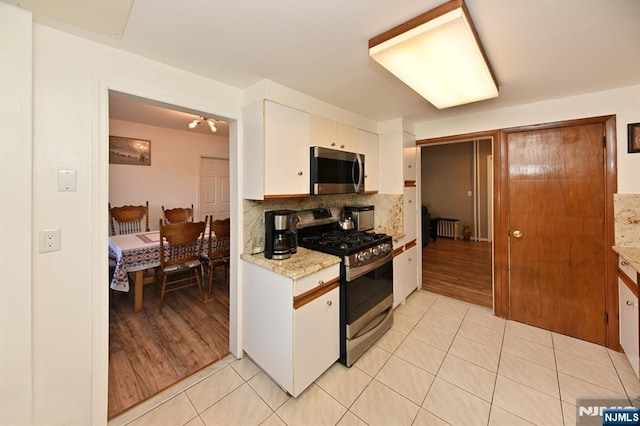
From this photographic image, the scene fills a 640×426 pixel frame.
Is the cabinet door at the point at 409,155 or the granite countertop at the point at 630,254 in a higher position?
the cabinet door at the point at 409,155

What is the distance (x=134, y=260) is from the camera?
2.64 metres

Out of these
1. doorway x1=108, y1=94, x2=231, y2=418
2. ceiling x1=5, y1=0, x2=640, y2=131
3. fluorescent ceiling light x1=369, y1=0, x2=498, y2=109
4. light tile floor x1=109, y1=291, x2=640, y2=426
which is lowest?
light tile floor x1=109, y1=291, x2=640, y2=426

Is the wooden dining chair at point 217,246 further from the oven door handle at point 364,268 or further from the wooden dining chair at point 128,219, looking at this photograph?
the oven door handle at point 364,268

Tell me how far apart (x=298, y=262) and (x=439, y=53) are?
5.14 feet

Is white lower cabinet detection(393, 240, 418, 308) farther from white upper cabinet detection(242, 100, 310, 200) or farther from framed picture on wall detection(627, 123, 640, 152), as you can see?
framed picture on wall detection(627, 123, 640, 152)

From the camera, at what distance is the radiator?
6477mm

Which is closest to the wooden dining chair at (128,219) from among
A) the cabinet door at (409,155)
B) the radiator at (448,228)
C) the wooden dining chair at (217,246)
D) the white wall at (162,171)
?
the white wall at (162,171)

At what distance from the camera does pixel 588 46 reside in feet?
4.85

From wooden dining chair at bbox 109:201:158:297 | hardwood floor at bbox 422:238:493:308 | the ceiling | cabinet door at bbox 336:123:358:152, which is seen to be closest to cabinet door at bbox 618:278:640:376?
hardwood floor at bbox 422:238:493:308

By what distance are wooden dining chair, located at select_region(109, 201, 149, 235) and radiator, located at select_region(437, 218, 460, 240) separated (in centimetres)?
666

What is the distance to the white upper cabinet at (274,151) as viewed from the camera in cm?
190

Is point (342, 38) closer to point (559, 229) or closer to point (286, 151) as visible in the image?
point (286, 151)

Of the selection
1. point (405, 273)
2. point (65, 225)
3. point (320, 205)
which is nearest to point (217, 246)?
point (320, 205)

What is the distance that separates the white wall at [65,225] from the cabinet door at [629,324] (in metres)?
3.52
